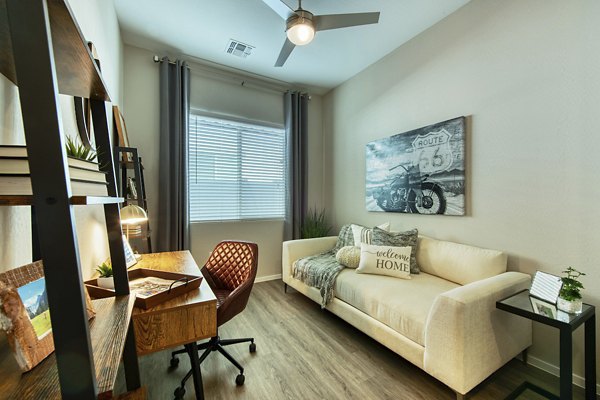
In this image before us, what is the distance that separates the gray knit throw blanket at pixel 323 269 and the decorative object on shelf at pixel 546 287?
1450 mm

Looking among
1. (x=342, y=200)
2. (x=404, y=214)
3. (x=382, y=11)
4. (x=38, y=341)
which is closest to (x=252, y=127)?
(x=342, y=200)

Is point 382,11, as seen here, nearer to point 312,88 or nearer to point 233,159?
point 312,88

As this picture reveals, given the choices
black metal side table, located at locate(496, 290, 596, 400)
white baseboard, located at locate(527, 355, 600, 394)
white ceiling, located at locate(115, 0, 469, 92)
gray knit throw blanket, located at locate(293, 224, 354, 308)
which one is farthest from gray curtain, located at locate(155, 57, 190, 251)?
white baseboard, located at locate(527, 355, 600, 394)

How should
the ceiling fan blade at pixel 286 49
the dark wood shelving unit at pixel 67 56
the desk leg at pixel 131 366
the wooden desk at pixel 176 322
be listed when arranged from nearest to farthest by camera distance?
1. the dark wood shelving unit at pixel 67 56
2. the desk leg at pixel 131 366
3. the wooden desk at pixel 176 322
4. the ceiling fan blade at pixel 286 49

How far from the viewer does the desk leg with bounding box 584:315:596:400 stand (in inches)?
59.8

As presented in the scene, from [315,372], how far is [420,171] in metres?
2.10

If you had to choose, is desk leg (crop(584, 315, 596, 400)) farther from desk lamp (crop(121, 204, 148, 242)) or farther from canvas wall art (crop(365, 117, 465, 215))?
desk lamp (crop(121, 204, 148, 242))

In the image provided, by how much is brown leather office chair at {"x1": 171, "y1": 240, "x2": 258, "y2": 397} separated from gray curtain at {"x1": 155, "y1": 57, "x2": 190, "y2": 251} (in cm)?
110

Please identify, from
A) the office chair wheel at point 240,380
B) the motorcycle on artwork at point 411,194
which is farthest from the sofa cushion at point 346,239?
the office chair wheel at point 240,380

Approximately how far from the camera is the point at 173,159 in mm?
3162

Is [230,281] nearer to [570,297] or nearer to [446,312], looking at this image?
[446,312]

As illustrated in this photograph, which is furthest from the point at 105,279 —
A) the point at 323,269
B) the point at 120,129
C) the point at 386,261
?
the point at 386,261

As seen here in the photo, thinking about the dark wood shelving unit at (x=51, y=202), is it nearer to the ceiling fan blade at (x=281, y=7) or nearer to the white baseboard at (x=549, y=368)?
the ceiling fan blade at (x=281, y=7)

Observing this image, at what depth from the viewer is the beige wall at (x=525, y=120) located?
5.76 ft
